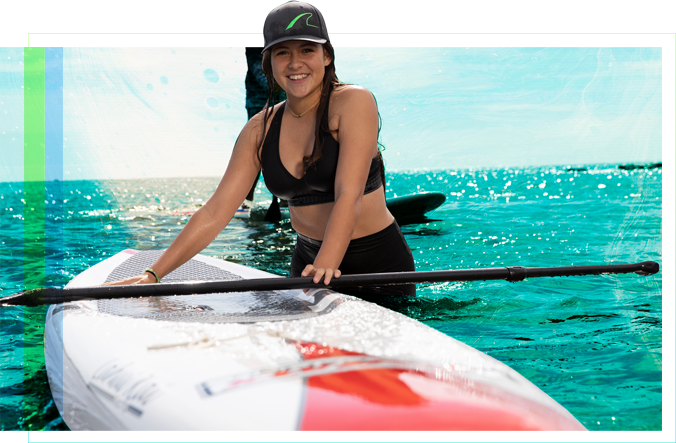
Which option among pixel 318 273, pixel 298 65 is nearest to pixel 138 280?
pixel 318 273

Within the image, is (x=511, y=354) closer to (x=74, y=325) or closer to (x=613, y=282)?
(x=74, y=325)

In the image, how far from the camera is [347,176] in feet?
6.87

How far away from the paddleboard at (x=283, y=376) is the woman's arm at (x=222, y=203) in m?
0.35

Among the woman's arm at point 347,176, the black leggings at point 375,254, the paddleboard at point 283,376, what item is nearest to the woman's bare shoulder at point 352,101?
the woman's arm at point 347,176

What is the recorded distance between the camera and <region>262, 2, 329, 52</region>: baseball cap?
2008 millimetres

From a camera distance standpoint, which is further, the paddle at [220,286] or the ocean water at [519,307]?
the ocean water at [519,307]

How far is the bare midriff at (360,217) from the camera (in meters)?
2.33

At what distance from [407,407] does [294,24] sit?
4.55 feet

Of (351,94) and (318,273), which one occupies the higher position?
(351,94)

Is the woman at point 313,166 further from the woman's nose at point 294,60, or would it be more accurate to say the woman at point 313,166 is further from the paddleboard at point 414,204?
the paddleboard at point 414,204

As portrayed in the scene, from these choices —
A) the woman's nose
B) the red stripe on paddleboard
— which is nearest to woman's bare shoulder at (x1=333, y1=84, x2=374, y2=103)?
the woman's nose

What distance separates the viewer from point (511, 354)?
2.77m

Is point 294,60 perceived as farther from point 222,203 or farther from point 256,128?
point 222,203

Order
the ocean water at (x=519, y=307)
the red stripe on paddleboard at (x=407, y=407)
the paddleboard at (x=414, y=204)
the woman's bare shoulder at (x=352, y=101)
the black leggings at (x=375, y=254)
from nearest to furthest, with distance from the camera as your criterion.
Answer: the red stripe on paddleboard at (x=407, y=407) < the woman's bare shoulder at (x=352, y=101) < the ocean water at (x=519, y=307) < the black leggings at (x=375, y=254) < the paddleboard at (x=414, y=204)
